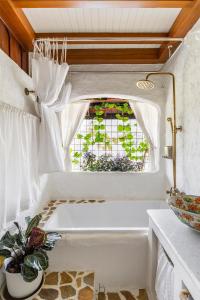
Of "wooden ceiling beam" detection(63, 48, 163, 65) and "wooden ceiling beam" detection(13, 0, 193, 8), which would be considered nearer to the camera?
"wooden ceiling beam" detection(13, 0, 193, 8)

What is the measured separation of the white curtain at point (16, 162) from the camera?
60.8 inches

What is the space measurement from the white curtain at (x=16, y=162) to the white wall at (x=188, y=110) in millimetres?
1526

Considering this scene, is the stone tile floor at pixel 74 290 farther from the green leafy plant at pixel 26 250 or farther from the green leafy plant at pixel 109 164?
the green leafy plant at pixel 109 164

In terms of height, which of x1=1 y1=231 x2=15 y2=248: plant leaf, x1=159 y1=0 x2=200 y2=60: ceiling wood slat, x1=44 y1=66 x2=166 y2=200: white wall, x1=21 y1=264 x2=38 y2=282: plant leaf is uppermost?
x1=159 y1=0 x2=200 y2=60: ceiling wood slat

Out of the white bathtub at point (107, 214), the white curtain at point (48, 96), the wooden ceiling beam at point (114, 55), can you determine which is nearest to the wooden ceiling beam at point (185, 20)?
the wooden ceiling beam at point (114, 55)

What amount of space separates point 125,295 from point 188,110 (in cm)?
179

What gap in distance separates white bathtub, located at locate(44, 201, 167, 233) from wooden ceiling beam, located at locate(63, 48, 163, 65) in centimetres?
183

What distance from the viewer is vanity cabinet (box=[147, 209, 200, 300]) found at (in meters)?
0.97

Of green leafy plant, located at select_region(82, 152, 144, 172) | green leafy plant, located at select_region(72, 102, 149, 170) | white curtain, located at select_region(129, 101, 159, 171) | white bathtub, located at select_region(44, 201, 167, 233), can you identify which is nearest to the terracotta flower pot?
white bathtub, located at select_region(44, 201, 167, 233)

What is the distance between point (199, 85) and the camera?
1810 mm

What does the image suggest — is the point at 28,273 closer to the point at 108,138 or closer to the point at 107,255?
the point at 107,255

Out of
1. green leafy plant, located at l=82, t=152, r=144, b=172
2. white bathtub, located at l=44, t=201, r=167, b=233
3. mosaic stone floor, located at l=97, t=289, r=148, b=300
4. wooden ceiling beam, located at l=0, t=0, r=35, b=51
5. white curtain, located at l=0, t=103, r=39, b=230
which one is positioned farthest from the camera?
green leafy plant, located at l=82, t=152, r=144, b=172

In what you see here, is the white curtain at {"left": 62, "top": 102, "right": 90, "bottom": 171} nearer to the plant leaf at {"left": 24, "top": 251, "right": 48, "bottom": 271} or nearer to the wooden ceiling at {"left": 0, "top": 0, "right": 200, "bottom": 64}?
the wooden ceiling at {"left": 0, "top": 0, "right": 200, "bottom": 64}

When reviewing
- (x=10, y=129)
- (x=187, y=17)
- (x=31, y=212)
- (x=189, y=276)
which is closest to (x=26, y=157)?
(x=10, y=129)
